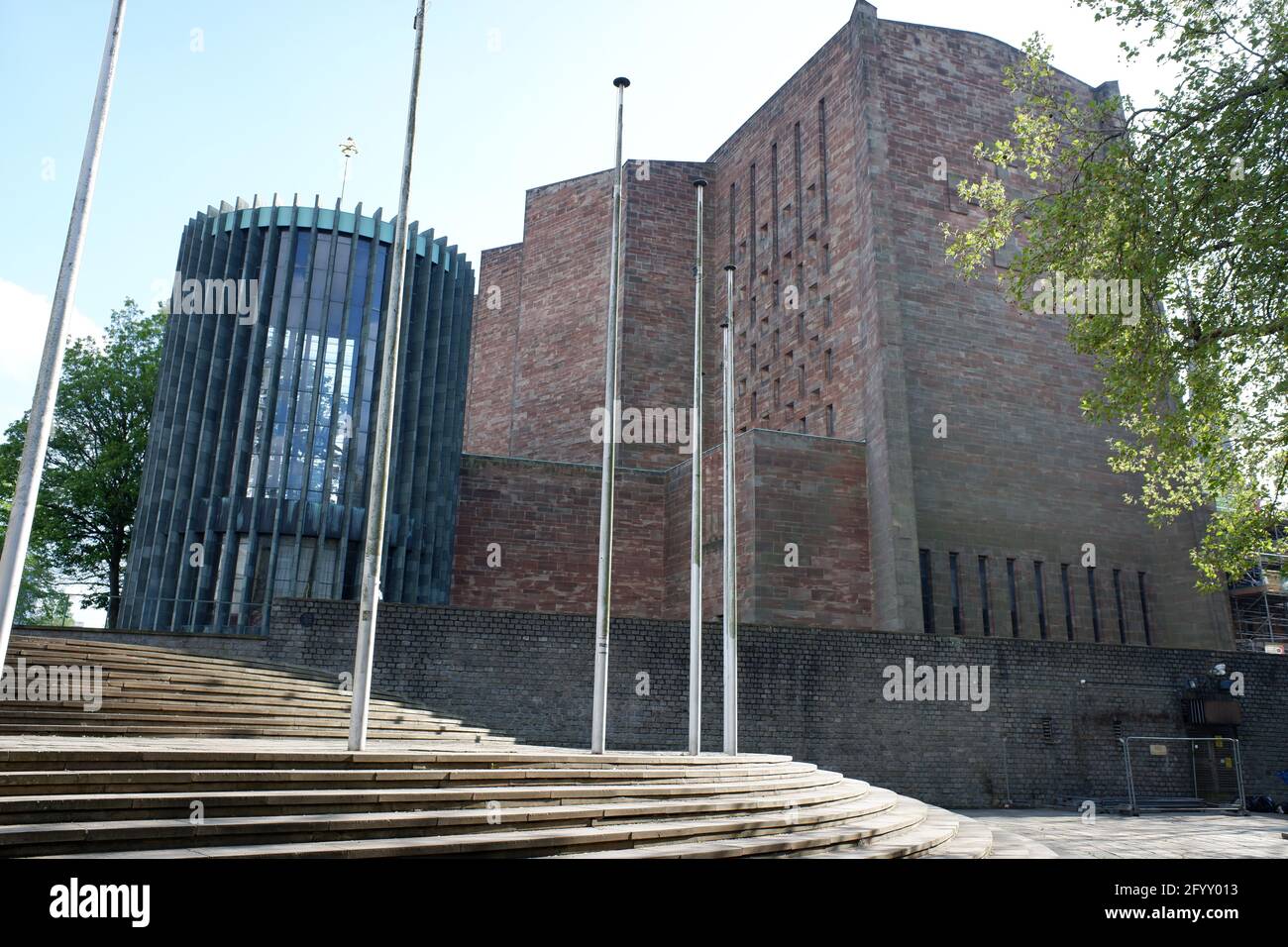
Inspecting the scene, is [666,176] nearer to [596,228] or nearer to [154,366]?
[596,228]

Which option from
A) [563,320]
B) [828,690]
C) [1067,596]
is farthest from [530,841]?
[563,320]

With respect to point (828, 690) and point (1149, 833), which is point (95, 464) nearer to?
point (828, 690)

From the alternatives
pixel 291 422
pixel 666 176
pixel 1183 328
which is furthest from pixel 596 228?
pixel 1183 328

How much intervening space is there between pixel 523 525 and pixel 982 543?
1249 centimetres

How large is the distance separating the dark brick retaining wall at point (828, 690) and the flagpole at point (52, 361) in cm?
889

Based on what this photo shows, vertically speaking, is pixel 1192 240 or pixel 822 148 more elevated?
pixel 822 148

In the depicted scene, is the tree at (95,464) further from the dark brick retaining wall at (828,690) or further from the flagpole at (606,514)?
the flagpole at (606,514)

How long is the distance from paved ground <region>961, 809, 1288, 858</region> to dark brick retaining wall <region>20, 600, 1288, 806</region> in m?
1.60

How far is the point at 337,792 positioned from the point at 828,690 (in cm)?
1400

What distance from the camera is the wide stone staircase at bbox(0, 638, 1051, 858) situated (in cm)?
587

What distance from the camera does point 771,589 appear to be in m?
23.4

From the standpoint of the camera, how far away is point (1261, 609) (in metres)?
36.4
